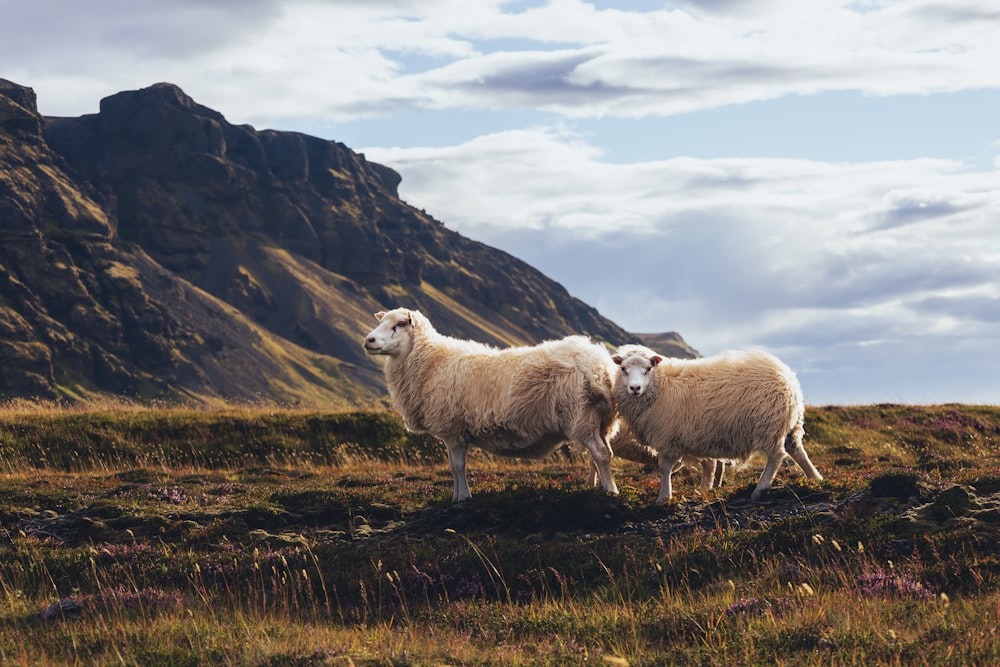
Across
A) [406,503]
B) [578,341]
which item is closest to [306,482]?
[406,503]

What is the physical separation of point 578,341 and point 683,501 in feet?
12.4

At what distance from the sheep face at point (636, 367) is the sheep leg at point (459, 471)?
10.8 ft

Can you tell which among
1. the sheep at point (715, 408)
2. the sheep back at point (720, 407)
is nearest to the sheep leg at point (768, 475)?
the sheep at point (715, 408)

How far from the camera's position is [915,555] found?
1245 centimetres

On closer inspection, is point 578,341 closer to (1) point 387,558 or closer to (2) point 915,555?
(1) point 387,558

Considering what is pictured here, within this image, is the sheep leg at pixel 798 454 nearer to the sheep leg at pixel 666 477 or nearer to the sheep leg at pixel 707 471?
the sheep leg at pixel 707 471

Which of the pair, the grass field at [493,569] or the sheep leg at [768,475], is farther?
the sheep leg at [768,475]

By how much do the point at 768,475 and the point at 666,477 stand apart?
174 centimetres

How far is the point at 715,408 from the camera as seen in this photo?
57.6 feet

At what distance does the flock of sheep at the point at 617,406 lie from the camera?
17.4 metres

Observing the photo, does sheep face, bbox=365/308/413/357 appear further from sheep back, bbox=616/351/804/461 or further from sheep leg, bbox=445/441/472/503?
sheep back, bbox=616/351/804/461

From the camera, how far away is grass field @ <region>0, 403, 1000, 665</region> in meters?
9.80

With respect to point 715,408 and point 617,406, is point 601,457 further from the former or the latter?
point 715,408

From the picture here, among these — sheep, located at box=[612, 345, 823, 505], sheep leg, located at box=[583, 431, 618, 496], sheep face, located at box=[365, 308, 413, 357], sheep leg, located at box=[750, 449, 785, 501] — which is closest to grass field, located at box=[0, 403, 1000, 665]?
sheep leg, located at box=[750, 449, 785, 501]
